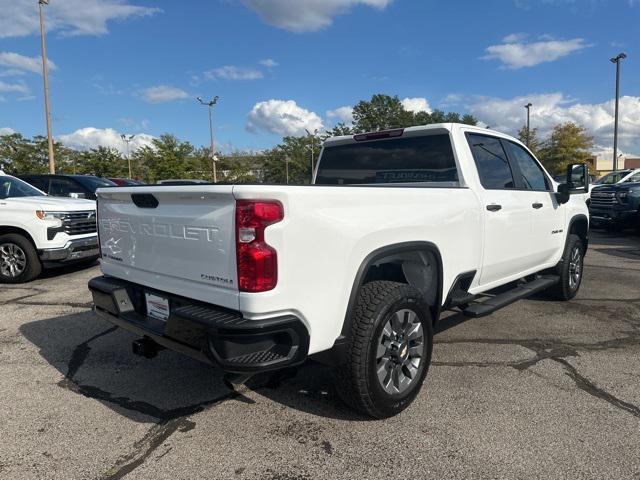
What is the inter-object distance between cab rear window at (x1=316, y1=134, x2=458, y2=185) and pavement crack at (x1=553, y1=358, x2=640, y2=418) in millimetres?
1809

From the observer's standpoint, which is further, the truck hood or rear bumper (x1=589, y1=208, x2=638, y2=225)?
rear bumper (x1=589, y1=208, x2=638, y2=225)

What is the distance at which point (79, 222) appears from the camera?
24.8 feet

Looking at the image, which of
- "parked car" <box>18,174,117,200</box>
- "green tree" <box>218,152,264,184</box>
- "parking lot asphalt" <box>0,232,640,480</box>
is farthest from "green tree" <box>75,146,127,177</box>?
"parking lot asphalt" <box>0,232,640,480</box>

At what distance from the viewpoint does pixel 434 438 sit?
284 cm

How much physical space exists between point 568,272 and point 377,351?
3912 mm

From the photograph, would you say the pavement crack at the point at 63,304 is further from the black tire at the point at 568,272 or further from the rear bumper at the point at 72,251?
the black tire at the point at 568,272

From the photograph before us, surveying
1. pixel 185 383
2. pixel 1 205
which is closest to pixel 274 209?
pixel 185 383

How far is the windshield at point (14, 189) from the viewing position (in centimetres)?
768

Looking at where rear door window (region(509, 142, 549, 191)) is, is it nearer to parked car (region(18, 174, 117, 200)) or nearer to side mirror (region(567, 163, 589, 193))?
side mirror (region(567, 163, 589, 193))

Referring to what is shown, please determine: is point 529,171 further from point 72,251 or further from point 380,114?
point 380,114

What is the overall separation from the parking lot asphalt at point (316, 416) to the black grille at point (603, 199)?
9.48m

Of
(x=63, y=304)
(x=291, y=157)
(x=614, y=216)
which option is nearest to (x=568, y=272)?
(x=63, y=304)

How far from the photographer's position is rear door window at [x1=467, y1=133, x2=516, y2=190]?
418 cm

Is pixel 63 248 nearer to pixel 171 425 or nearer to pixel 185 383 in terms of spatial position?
pixel 185 383
